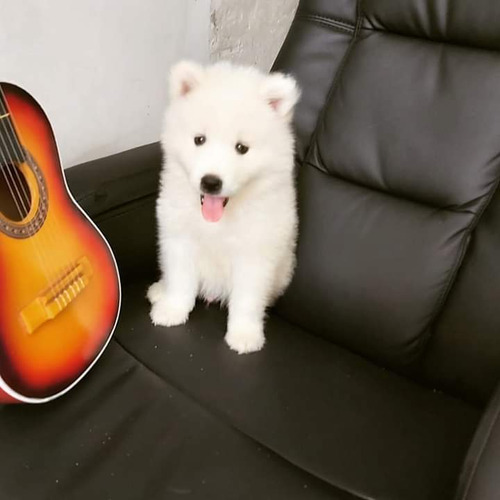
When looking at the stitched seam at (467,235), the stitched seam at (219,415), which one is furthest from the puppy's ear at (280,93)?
the stitched seam at (219,415)

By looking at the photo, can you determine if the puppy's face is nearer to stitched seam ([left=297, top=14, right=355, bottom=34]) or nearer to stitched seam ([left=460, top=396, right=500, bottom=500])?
stitched seam ([left=297, top=14, right=355, bottom=34])

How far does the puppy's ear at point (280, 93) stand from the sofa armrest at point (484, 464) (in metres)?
0.62

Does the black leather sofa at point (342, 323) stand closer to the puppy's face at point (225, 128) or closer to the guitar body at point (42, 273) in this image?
the guitar body at point (42, 273)

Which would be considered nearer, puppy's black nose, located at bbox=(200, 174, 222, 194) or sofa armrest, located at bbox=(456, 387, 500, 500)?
sofa armrest, located at bbox=(456, 387, 500, 500)

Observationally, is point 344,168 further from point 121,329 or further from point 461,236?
point 121,329

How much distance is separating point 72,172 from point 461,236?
745mm

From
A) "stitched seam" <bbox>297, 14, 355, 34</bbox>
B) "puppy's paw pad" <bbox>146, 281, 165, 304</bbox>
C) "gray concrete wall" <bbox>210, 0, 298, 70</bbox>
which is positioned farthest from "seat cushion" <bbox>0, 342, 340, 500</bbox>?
"gray concrete wall" <bbox>210, 0, 298, 70</bbox>

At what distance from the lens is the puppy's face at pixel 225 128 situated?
3.27 feet

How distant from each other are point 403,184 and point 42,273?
68cm

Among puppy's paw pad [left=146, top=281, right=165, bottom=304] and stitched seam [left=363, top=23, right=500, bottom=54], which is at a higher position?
stitched seam [left=363, top=23, right=500, bottom=54]

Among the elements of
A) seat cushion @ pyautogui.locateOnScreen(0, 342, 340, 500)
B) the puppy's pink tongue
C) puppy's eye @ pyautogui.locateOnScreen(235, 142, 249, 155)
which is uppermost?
puppy's eye @ pyautogui.locateOnScreen(235, 142, 249, 155)

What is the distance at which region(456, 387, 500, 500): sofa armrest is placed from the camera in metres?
0.61

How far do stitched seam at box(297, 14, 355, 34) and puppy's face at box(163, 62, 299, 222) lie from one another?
24 centimetres

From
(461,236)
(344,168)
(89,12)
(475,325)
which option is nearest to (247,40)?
(89,12)
